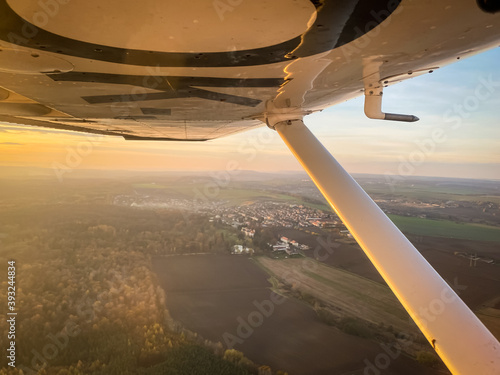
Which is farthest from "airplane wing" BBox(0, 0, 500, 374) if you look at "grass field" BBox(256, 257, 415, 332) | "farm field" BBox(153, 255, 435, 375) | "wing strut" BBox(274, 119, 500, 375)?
"grass field" BBox(256, 257, 415, 332)

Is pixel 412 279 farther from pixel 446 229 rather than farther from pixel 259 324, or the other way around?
pixel 446 229

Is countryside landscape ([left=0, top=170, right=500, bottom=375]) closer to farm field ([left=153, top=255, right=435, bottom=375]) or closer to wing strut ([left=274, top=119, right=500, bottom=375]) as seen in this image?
farm field ([left=153, top=255, right=435, bottom=375])

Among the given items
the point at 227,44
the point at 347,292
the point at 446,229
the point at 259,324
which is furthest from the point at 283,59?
the point at 446,229

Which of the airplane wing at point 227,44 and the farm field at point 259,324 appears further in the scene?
the farm field at point 259,324

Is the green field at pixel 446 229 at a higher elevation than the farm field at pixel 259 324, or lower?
higher

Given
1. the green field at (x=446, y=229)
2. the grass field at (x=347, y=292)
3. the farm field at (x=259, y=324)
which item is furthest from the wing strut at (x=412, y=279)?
the green field at (x=446, y=229)

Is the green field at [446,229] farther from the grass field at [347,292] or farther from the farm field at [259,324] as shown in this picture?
the farm field at [259,324]

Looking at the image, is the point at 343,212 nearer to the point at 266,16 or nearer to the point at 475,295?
the point at 266,16

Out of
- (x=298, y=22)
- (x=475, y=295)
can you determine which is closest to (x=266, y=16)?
(x=298, y=22)
